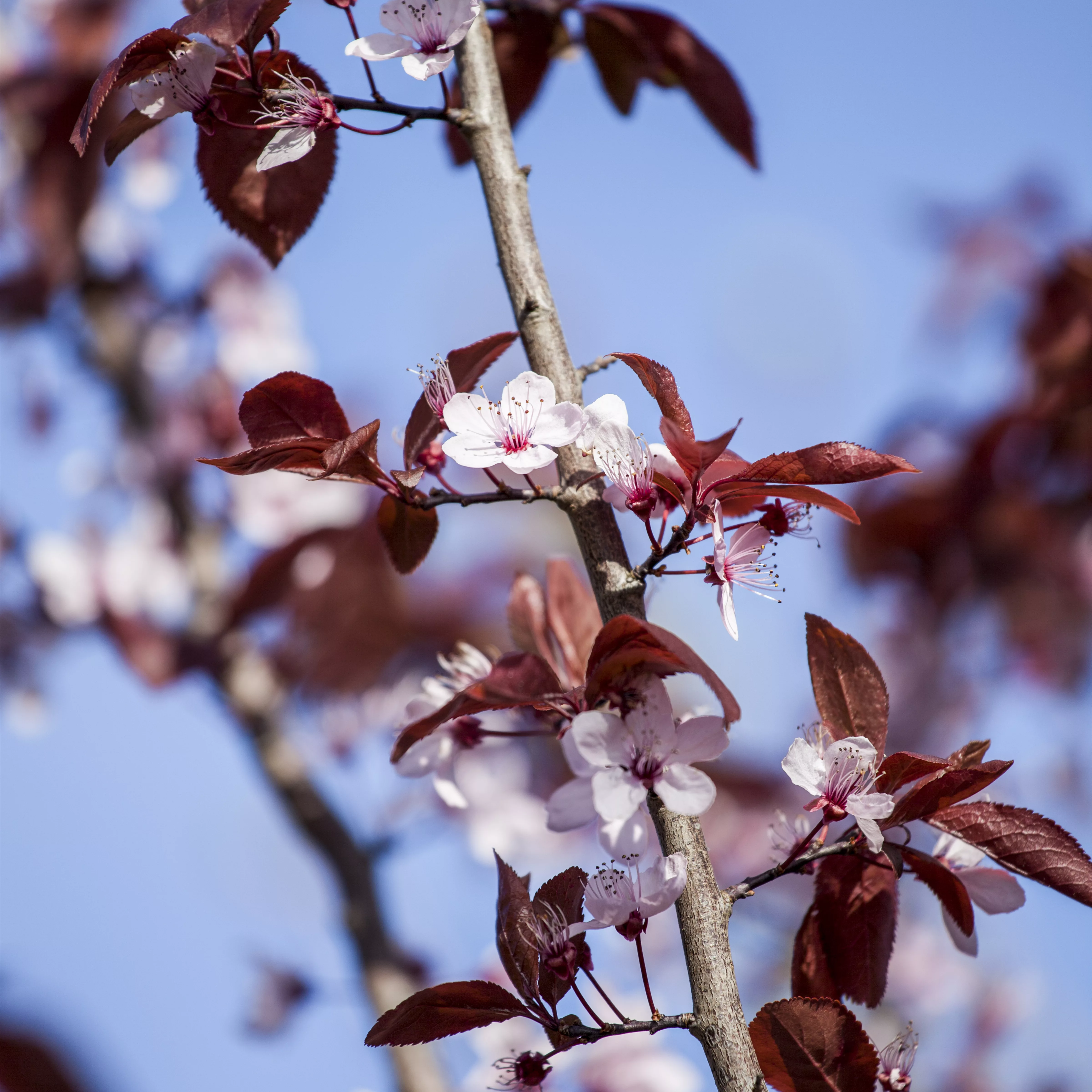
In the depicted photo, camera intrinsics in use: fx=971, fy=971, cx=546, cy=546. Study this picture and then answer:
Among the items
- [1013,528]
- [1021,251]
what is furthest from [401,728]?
[1021,251]

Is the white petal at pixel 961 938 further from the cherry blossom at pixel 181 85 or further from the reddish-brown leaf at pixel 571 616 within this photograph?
the cherry blossom at pixel 181 85

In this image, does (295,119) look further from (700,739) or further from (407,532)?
(700,739)

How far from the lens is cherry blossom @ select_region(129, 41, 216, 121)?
70 centimetres

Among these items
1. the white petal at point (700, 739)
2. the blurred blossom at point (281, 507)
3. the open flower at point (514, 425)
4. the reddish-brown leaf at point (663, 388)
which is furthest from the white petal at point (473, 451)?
the blurred blossom at point (281, 507)

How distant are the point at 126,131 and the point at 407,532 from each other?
0.38 meters

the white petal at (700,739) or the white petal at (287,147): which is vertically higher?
the white petal at (287,147)

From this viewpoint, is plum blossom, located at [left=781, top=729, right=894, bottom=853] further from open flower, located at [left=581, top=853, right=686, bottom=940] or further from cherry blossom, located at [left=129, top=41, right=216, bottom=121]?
cherry blossom, located at [left=129, top=41, right=216, bottom=121]

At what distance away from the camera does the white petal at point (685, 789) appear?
23.2 inches

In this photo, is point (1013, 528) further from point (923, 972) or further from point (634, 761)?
point (923, 972)

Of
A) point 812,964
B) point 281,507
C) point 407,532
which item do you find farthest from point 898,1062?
point 281,507

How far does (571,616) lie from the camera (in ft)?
2.74

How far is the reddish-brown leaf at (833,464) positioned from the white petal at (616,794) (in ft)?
0.70

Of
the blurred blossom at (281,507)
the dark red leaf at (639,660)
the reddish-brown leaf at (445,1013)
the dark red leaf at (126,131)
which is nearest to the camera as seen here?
the dark red leaf at (639,660)

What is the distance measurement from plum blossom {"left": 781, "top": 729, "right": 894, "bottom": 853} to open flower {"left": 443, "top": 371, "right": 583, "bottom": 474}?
0.26 m
